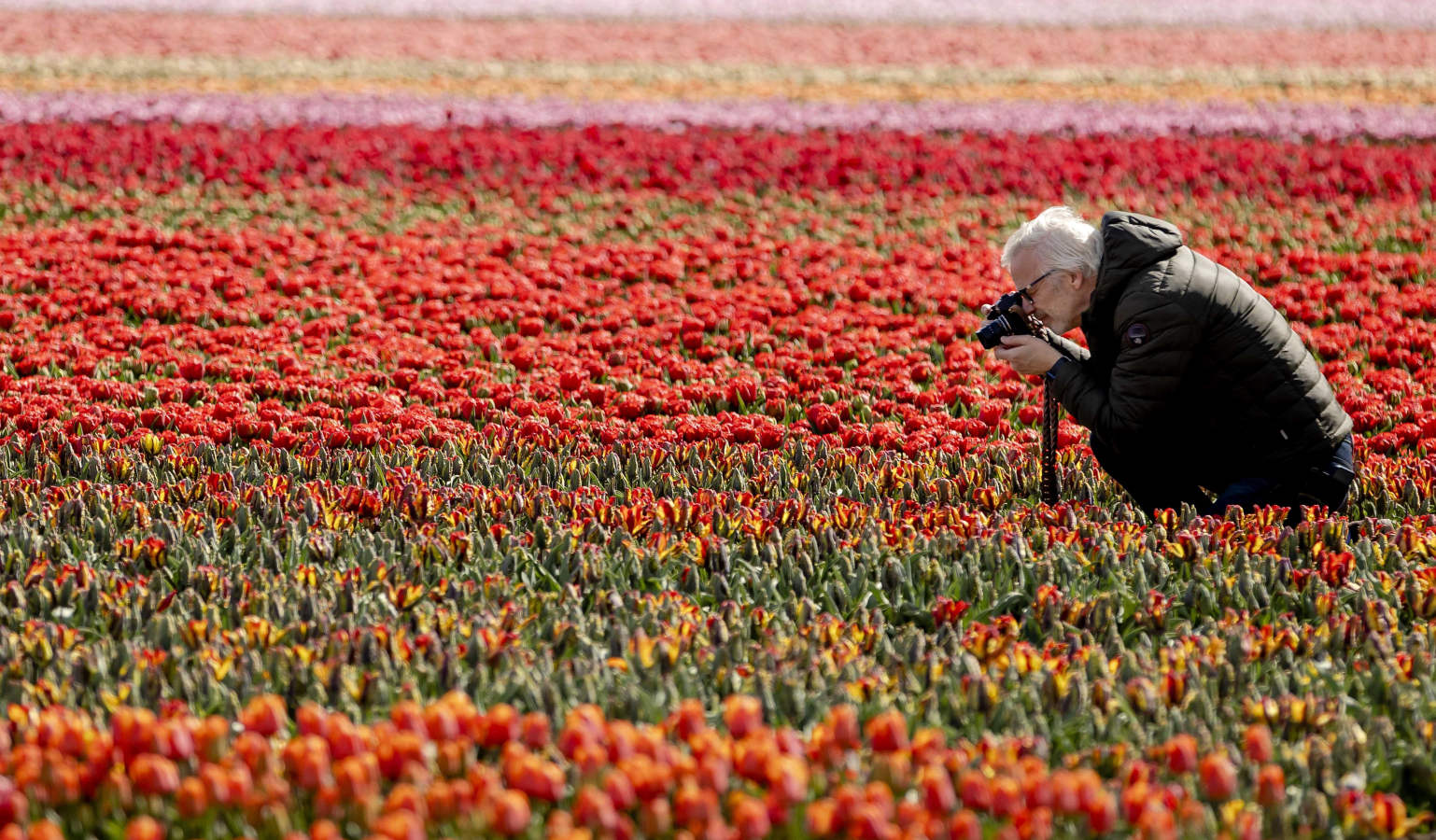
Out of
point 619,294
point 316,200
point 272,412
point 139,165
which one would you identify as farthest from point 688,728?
point 139,165

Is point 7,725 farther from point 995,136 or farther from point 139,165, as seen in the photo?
point 995,136

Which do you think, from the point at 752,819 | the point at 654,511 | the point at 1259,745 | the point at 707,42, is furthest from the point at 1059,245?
the point at 707,42

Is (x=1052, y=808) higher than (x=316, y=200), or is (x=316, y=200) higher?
(x=316, y=200)

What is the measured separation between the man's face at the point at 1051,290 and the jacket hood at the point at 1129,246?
0.10m

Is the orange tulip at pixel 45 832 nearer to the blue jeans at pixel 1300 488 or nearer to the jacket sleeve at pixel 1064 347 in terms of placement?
the jacket sleeve at pixel 1064 347

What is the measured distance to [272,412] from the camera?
5.29 m

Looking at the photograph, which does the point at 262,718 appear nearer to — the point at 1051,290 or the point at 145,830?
the point at 145,830

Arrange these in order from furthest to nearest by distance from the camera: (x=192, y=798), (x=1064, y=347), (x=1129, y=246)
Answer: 1. (x=1064, y=347)
2. (x=1129, y=246)
3. (x=192, y=798)

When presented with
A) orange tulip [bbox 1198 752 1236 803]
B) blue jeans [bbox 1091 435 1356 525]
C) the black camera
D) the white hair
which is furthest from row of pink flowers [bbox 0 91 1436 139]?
orange tulip [bbox 1198 752 1236 803]

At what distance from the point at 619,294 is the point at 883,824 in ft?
17.9

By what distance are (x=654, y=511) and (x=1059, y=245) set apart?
136 centimetres

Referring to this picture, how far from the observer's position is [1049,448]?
174 inches

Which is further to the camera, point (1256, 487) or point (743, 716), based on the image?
point (1256, 487)

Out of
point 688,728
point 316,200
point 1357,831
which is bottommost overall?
point 1357,831
